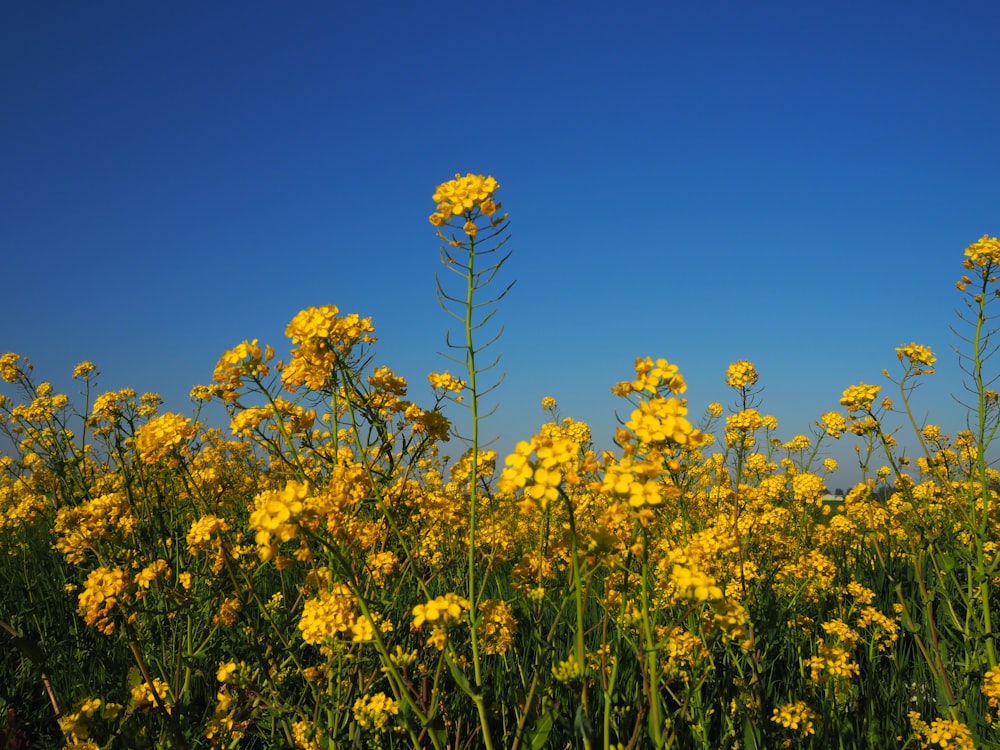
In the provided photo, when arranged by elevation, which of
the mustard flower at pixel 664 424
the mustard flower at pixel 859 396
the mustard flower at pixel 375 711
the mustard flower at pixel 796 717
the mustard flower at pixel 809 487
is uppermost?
the mustard flower at pixel 859 396

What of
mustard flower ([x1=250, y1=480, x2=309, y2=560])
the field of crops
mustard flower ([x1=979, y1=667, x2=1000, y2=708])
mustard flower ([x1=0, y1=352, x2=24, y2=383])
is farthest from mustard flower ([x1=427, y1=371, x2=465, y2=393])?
mustard flower ([x1=0, y1=352, x2=24, y2=383])

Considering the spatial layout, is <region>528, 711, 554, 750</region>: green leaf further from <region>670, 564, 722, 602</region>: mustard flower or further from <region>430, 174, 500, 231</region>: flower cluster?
<region>430, 174, 500, 231</region>: flower cluster

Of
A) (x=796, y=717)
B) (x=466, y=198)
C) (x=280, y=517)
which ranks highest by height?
(x=466, y=198)

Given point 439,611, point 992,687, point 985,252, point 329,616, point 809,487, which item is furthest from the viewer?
point 809,487

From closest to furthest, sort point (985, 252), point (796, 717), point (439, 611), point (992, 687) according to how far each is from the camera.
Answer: point (439, 611) < point (796, 717) < point (992, 687) < point (985, 252)

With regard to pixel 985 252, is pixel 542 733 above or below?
below

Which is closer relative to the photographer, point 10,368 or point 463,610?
point 463,610

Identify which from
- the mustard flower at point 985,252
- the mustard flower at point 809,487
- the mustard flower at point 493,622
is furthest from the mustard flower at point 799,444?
the mustard flower at point 493,622

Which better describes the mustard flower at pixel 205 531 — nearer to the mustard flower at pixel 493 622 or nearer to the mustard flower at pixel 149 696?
the mustard flower at pixel 149 696

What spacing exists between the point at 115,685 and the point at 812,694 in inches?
148

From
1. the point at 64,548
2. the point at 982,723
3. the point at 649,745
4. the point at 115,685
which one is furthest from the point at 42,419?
the point at 982,723

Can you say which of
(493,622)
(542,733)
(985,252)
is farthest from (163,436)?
(985,252)

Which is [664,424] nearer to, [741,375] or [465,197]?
[465,197]

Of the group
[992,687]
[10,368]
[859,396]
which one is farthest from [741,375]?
[10,368]
